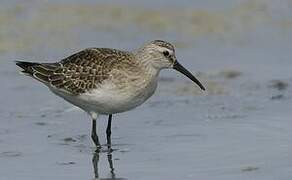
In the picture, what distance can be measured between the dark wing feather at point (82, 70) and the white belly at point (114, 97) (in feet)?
0.35

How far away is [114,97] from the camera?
36.3 ft

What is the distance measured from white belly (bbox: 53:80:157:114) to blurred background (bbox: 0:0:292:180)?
0.41 meters

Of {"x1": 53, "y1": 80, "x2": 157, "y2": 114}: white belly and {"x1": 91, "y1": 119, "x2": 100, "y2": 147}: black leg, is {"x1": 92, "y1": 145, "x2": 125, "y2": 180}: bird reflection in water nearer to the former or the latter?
{"x1": 91, "y1": 119, "x2": 100, "y2": 147}: black leg

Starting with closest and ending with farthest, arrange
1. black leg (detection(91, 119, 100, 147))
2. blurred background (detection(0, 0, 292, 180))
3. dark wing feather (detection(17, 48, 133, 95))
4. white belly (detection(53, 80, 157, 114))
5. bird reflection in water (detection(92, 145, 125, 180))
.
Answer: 1. bird reflection in water (detection(92, 145, 125, 180))
2. blurred background (detection(0, 0, 292, 180))
3. black leg (detection(91, 119, 100, 147))
4. white belly (detection(53, 80, 157, 114))
5. dark wing feather (detection(17, 48, 133, 95))

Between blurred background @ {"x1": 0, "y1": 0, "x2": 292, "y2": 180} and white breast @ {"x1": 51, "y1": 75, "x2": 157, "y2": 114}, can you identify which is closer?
blurred background @ {"x1": 0, "y1": 0, "x2": 292, "y2": 180}

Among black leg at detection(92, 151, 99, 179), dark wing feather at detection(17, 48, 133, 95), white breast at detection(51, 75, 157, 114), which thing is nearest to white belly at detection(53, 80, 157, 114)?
white breast at detection(51, 75, 157, 114)

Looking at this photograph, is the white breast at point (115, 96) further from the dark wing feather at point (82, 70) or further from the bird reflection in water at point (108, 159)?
the bird reflection in water at point (108, 159)

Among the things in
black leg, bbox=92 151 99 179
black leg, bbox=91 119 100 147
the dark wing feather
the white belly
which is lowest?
black leg, bbox=92 151 99 179

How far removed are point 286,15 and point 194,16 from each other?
153cm

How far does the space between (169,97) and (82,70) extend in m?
1.99

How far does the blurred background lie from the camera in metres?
10.1

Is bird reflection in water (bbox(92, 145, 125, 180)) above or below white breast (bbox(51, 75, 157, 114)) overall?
below

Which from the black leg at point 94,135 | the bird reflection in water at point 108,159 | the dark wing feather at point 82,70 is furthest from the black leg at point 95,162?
the dark wing feather at point 82,70

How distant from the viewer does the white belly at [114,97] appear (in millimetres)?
11086
